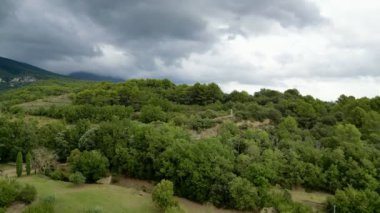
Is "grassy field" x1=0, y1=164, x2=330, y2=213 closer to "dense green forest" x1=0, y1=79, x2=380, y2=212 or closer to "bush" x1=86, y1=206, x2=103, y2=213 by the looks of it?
"bush" x1=86, y1=206, x2=103, y2=213

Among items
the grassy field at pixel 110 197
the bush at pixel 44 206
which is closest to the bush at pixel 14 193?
the grassy field at pixel 110 197

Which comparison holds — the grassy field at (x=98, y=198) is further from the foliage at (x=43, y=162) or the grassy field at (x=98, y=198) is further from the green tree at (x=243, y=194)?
the green tree at (x=243, y=194)

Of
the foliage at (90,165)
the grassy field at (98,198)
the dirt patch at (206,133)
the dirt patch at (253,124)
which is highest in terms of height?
the dirt patch at (253,124)

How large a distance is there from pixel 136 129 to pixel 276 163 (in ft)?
76.3

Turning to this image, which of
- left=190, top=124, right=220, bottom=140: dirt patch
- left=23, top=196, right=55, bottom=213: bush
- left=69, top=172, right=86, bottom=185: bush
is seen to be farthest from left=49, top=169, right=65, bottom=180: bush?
left=190, top=124, right=220, bottom=140: dirt patch

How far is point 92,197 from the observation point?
1799 inches

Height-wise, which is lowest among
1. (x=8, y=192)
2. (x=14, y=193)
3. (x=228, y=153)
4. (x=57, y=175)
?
(x=57, y=175)

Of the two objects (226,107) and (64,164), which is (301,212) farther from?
(226,107)

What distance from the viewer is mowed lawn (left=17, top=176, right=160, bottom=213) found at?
143 feet

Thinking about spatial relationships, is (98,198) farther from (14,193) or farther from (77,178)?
(14,193)

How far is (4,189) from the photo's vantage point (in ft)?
139

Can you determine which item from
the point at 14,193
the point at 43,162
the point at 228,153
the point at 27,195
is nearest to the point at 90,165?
the point at 27,195

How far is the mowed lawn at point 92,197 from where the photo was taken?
143ft

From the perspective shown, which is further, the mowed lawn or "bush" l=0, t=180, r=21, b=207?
the mowed lawn
